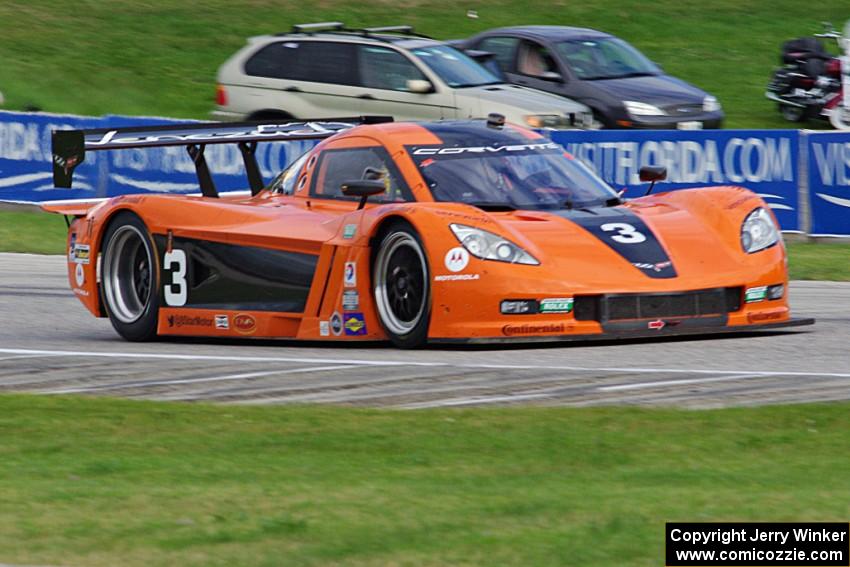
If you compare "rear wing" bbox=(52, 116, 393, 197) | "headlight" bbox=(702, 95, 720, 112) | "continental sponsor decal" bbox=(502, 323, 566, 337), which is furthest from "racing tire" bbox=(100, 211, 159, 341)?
"headlight" bbox=(702, 95, 720, 112)

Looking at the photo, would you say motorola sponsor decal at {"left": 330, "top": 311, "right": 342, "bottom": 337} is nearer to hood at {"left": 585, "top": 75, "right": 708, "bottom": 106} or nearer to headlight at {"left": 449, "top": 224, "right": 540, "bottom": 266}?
headlight at {"left": 449, "top": 224, "right": 540, "bottom": 266}

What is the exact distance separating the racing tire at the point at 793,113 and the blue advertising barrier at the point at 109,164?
904 cm

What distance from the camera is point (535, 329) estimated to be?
29.9 ft

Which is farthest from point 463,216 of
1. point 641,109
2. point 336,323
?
point 641,109

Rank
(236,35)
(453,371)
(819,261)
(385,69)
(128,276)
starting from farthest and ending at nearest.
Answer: (236,35), (385,69), (819,261), (128,276), (453,371)

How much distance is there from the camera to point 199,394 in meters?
8.13

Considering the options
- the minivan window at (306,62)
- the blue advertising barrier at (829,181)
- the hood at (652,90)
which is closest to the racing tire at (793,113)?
the hood at (652,90)

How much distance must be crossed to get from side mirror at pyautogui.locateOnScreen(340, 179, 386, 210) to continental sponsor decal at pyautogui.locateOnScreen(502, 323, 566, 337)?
3.94 feet

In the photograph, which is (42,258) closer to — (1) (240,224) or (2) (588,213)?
(1) (240,224)

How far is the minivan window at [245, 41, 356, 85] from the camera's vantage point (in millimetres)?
21125

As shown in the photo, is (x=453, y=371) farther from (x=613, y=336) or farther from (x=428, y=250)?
(x=613, y=336)

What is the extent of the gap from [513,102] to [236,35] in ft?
43.2

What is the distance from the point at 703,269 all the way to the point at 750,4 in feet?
85.2

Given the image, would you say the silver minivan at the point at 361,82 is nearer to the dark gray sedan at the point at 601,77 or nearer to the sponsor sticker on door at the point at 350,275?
the dark gray sedan at the point at 601,77
